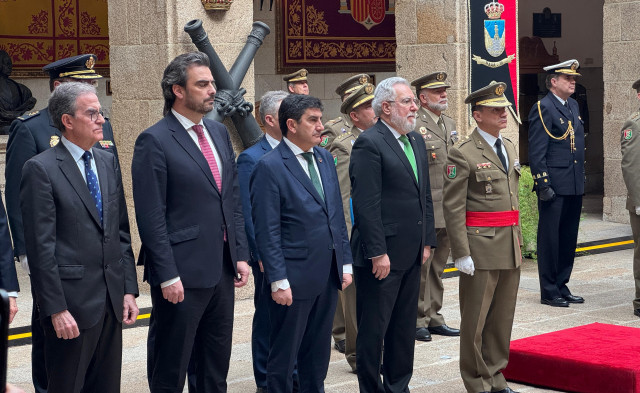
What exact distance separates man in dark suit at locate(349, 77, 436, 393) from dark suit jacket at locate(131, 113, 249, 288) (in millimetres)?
917

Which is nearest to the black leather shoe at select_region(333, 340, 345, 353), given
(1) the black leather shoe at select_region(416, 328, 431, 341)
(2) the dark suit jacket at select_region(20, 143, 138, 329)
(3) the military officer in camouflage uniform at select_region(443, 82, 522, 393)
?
(1) the black leather shoe at select_region(416, 328, 431, 341)

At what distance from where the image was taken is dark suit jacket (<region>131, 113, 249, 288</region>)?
16.0 ft

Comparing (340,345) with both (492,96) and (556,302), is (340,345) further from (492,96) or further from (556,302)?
(556,302)

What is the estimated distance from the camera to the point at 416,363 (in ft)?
22.8

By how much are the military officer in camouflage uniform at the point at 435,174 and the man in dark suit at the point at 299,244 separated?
2.35 meters

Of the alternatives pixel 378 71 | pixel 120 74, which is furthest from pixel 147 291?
pixel 378 71

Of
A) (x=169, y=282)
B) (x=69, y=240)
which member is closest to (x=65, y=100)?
(x=69, y=240)

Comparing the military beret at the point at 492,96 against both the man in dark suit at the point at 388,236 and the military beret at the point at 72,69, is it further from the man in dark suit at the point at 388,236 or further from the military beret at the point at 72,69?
the military beret at the point at 72,69

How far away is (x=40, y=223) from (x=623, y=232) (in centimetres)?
989

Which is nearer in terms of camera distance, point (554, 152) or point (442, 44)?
point (554, 152)

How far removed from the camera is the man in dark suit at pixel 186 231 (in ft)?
16.1

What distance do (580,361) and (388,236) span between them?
Answer: 4.60 feet

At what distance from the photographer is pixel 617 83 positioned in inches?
541

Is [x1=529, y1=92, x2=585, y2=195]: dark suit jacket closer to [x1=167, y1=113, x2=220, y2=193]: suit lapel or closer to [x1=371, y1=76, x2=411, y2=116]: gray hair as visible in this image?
[x1=371, y1=76, x2=411, y2=116]: gray hair
